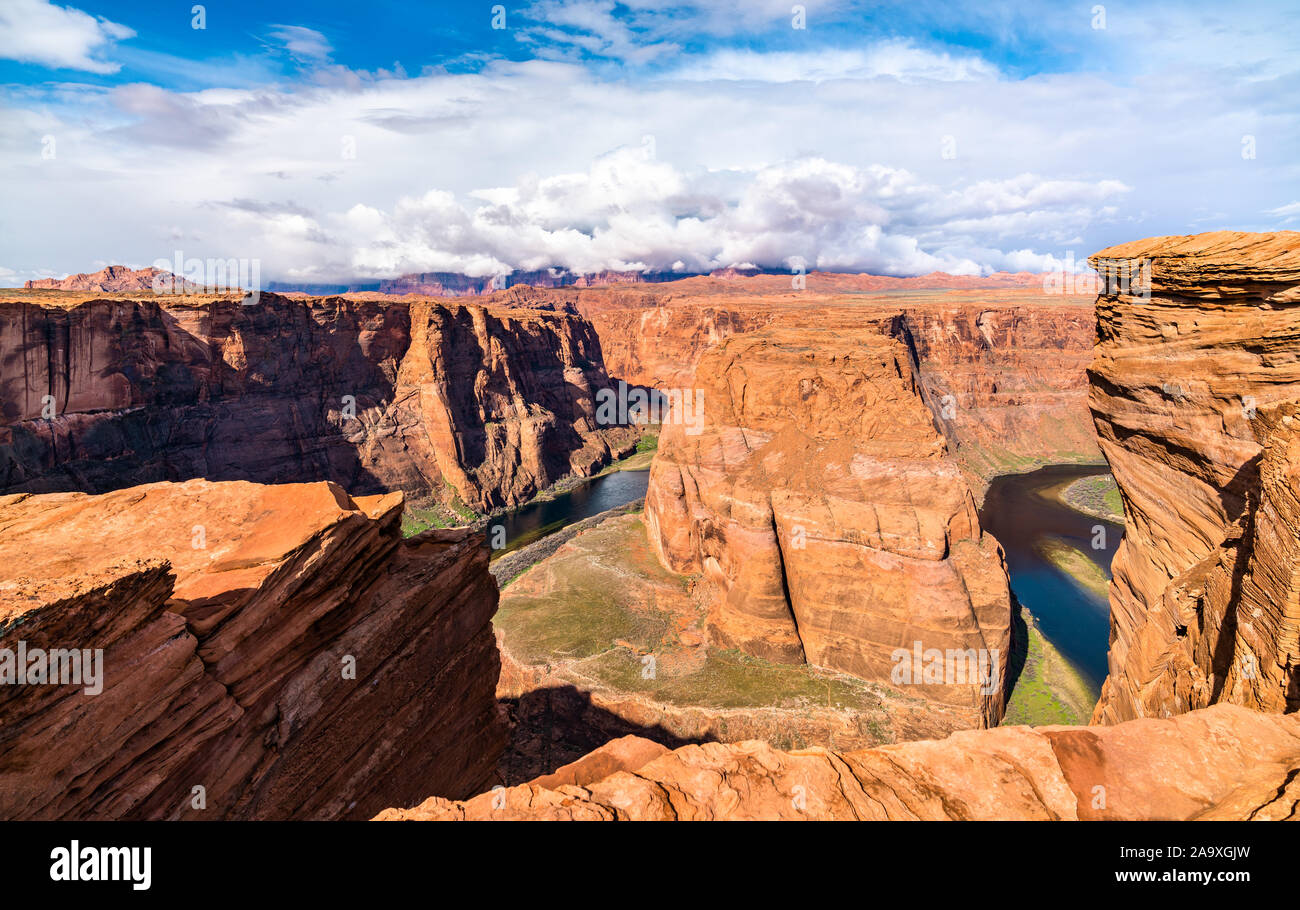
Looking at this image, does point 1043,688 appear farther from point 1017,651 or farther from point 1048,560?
point 1048,560

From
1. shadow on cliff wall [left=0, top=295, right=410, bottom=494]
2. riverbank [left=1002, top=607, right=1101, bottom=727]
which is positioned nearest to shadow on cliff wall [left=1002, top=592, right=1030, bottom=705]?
riverbank [left=1002, top=607, right=1101, bottom=727]

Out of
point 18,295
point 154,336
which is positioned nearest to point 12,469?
point 154,336

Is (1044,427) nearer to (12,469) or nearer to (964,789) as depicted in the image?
(964,789)

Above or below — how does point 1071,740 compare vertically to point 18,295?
below

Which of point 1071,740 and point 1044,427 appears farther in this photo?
point 1044,427

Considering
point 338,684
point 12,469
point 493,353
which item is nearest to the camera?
point 338,684

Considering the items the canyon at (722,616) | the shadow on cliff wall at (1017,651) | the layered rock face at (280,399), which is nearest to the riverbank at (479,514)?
the layered rock face at (280,399)

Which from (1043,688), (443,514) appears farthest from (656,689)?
(443,514)
